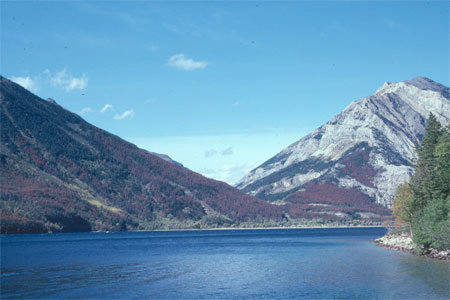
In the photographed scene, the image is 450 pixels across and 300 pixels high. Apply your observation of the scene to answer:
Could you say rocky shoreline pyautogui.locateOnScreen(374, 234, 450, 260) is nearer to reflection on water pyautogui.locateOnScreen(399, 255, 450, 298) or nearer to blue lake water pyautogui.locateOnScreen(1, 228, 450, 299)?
reflection on water pyautogui.locateOnScreen(399, 255, 450, 298)

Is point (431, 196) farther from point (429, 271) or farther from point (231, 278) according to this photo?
point (231, 278)

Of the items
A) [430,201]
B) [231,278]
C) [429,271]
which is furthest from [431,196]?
[231,278]

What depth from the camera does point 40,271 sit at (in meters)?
73.2

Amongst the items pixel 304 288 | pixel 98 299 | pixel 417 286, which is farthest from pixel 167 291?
pixel 417 286

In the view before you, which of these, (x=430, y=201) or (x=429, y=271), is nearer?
(x=429, y=271)

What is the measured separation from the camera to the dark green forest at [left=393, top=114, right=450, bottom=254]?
255 ft

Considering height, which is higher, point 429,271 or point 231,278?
point 429,271

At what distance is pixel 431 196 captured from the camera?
9512 centimetres

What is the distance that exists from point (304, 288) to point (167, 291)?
15566mm

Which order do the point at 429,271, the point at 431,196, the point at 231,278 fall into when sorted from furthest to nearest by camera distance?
the point at 431,196 → the point at 231,278 → the point at 429,271

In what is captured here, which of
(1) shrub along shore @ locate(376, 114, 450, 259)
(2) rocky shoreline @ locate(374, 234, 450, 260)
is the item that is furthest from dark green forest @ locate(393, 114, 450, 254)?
(2) rocky shoreline @ locate(374, 234, 450, 260)

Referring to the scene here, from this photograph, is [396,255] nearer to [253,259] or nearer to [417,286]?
[253,259]

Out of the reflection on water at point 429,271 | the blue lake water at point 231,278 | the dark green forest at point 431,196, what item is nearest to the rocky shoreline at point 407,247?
the dark green forest at point 431,196

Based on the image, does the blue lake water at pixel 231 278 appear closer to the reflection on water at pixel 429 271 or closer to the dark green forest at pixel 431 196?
the reflection on water at pixel 429 271
